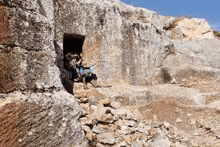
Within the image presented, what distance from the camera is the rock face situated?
8.12ft

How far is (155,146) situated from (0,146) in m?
2.52

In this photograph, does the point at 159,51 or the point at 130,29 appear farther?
the point at 159,51

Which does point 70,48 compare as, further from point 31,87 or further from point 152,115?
point 31,87

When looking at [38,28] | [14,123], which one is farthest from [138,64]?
[14,123]

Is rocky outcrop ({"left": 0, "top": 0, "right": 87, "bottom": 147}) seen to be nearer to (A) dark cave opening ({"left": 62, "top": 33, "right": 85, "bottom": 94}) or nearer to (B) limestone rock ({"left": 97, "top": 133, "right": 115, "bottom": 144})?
(B) limestone rock ({"left": 97, "top": 133, "right": 115, "bottom": 144})

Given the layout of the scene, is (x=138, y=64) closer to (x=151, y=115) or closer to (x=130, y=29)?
→ (x=130, y=29)

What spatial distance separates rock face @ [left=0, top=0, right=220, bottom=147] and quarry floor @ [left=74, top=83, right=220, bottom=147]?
35 millimetres

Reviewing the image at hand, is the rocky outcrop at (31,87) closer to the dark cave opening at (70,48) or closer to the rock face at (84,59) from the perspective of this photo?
the rock face at (84,59)

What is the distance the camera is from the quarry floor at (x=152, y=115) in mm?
3844

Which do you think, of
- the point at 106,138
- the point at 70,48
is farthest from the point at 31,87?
the point at 70,48

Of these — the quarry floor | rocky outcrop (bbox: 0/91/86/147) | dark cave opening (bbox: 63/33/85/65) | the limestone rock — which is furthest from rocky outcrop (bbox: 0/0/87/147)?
dark cave opening (bbox: 63/33/85/65)

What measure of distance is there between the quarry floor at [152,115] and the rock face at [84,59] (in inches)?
1.4

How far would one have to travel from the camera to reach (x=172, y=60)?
27.2ft

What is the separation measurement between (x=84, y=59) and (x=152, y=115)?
210 cm
